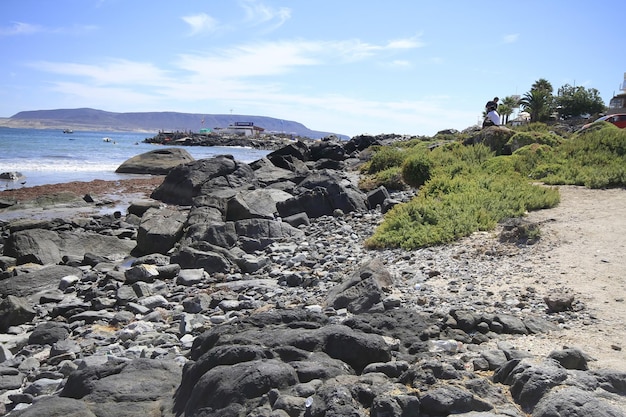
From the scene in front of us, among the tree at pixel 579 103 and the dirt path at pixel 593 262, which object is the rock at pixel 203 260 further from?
the tree at pixel 579 103

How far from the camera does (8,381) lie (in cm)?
634

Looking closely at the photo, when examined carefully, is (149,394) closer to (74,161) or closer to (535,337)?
(535,337)

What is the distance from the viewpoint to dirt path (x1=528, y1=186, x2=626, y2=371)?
6129 mm

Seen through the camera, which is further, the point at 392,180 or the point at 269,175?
the point at 269,175

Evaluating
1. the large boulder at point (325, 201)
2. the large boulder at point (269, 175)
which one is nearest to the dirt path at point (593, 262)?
the large boulder at point (325, 201)

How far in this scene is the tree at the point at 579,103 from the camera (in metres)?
73.4

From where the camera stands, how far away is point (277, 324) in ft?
18.7

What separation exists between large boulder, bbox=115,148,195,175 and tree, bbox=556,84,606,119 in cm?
5712

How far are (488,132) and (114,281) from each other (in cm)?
1805

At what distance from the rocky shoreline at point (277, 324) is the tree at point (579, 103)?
68.2 m

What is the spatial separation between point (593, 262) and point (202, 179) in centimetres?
1804

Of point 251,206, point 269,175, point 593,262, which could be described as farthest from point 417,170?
point 593,262

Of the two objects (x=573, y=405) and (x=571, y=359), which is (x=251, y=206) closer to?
(x=571, y=359)

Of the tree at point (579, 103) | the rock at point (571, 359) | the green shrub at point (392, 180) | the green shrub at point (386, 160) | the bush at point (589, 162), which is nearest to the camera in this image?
the rock at point (571, 359)
